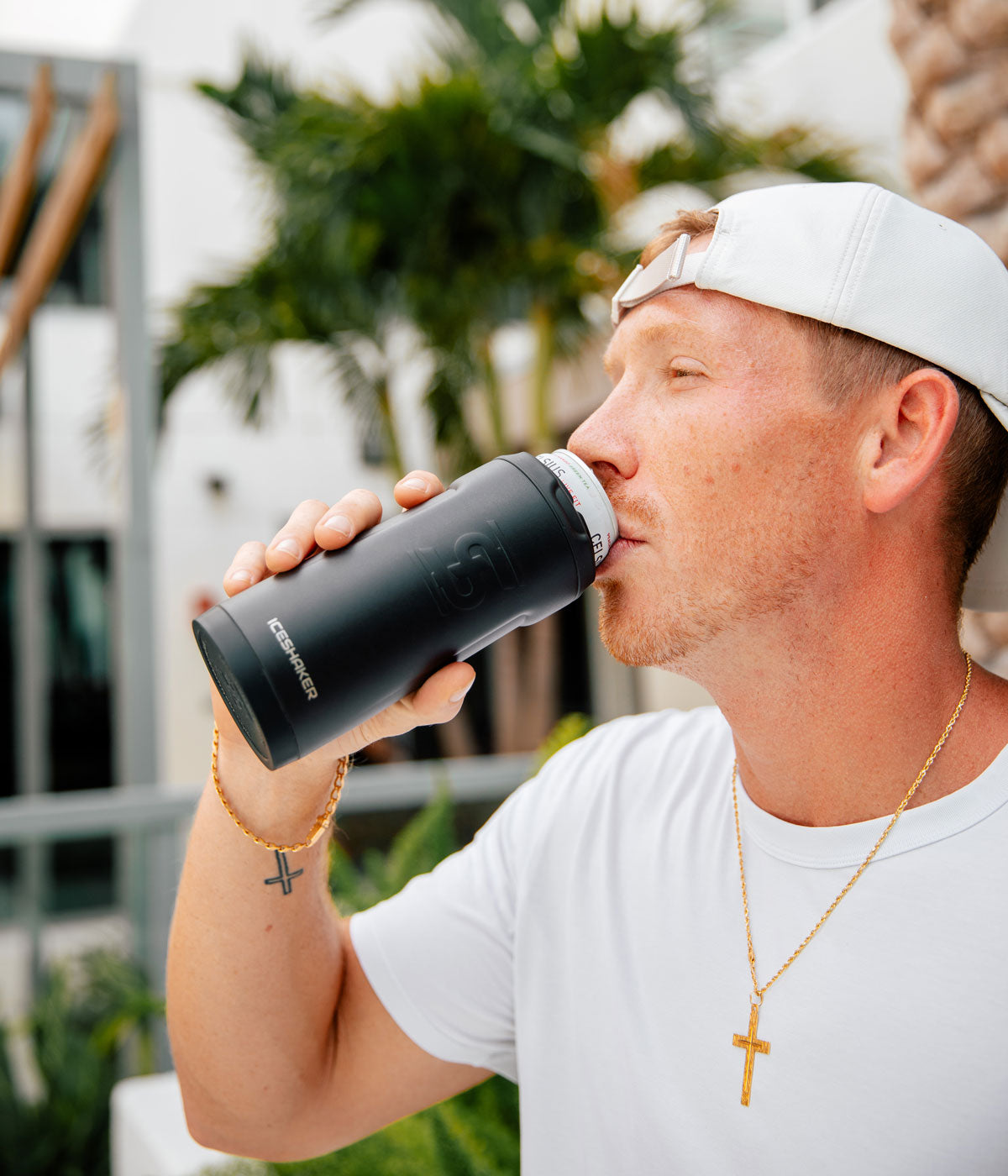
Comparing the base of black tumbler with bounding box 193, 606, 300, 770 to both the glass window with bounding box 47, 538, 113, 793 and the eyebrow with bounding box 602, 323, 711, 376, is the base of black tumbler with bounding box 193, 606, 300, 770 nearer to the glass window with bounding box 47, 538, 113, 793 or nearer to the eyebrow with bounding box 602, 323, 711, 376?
the eyebrow with bounding box 602, 323, 711, 376

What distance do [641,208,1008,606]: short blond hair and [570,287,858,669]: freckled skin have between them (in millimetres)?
22

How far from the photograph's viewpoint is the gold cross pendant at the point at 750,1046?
108 cm

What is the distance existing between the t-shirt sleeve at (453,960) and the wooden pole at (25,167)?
13.8ft

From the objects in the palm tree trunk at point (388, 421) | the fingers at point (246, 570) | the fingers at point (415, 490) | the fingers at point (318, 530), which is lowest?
the fingers at point (246, 570)

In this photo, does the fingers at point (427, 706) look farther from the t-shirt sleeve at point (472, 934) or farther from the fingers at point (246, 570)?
the t-shirt sleeve at point (472, 934)

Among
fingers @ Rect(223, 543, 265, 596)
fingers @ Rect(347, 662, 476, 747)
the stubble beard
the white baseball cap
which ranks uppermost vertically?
the white baseball cap

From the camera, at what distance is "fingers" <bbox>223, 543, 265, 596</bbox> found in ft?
3.45

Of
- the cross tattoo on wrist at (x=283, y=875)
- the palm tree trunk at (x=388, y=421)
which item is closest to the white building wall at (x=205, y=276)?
the palm tree trunk at (x=388, y=421)

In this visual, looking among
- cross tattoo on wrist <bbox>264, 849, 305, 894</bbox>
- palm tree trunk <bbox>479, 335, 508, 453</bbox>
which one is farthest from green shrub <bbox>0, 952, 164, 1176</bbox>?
palm tree trunk <bbox>479, 335, 508, 453</bbox>

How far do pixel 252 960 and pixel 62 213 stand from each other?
470cm

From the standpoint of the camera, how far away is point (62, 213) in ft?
16.4

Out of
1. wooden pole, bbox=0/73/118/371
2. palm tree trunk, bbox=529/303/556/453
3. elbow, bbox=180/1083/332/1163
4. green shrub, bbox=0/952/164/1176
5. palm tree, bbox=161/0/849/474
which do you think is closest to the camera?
elbow, bbox=180/1083/332/1163

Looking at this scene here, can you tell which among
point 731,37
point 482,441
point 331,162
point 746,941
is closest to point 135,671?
point 331,162

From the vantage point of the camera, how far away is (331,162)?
18.1ft
